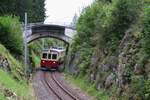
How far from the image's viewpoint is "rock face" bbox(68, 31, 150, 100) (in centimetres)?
2138

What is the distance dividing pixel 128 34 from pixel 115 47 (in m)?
2.24

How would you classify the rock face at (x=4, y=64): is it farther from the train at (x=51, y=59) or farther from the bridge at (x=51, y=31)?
the bridge at (x=51, y=31)

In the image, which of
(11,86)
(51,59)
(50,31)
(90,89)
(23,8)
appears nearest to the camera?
(11,86)

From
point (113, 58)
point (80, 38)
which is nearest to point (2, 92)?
point (113, 58)

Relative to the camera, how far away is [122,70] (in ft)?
79.2

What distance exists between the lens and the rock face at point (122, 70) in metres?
21.4

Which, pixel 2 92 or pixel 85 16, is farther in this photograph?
pixel 85 16

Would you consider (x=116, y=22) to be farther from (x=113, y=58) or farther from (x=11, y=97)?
(x=11, y=97)

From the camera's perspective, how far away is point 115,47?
29.6 metres

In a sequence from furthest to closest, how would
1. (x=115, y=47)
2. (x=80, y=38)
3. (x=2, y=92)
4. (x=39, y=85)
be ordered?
(x=80, y=38), (x=39, y=85), (x=115, y=47), (x=2, y=92)

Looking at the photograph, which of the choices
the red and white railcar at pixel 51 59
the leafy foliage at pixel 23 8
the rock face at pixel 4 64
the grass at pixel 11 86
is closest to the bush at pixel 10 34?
the rock face at pixel 4 64

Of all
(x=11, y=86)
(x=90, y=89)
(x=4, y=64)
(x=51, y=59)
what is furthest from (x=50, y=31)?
(x=11, y=86)

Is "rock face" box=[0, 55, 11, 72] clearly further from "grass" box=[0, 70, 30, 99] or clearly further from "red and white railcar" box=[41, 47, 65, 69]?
"red and white railcar" box=[41, 47, 65, 69]

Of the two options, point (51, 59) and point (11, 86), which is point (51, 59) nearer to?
point (51, 59)
